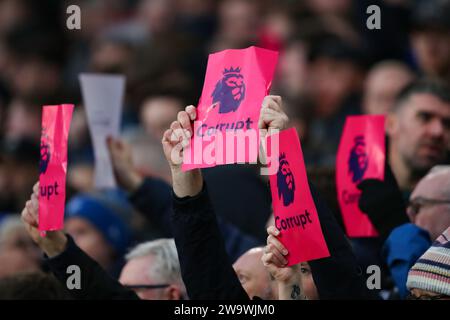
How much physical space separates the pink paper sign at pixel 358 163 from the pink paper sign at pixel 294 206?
106cm

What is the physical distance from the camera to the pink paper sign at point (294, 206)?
396cm

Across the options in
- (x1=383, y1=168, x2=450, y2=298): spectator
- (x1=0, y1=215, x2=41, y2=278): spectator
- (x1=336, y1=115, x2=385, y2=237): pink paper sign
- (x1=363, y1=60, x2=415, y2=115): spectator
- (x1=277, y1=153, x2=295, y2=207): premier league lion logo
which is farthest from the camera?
(x1=363, y1=60, x2=415, y2=115): spectator

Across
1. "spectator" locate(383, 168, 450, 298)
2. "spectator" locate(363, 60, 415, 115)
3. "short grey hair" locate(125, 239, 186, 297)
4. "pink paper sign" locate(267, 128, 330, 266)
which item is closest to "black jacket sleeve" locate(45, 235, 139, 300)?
"short grey hair" locate(125, 239, 186, 297)

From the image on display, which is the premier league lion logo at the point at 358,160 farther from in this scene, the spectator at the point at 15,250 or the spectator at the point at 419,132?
the spectator at the point at 15,250

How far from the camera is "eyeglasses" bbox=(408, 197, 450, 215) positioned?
472cm

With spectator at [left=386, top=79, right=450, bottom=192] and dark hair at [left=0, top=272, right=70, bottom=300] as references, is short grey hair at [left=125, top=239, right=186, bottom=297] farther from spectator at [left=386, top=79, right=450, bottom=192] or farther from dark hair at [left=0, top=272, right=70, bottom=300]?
spectator at [left=386, top=79, right=450, bottom=192]

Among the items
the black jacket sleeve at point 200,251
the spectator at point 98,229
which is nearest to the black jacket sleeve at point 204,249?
the black jacket sleeve at point 200,251

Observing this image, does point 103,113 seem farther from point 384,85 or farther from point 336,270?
point 384,85

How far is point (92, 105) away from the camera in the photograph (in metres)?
5.78

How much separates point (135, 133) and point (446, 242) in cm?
430

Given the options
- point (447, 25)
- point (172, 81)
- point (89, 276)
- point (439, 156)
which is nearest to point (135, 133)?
point (172, 81)

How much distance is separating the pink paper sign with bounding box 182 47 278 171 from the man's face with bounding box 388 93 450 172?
77.4 inches

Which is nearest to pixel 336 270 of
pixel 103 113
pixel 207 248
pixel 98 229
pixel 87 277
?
pixel 207 248
